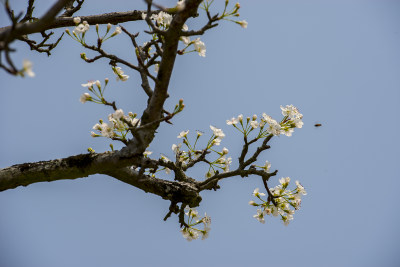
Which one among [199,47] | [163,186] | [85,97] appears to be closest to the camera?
[85,97]

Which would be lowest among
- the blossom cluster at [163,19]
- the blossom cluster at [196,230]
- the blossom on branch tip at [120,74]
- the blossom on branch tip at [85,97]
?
the blossom cluster at [196,230]

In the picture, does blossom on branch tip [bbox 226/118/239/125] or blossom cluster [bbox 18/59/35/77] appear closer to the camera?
blossom cluster [bbox 18/59/35/77]

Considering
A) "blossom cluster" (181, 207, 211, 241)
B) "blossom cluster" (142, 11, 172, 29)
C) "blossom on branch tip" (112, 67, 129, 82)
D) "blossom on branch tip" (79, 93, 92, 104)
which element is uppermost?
"blossom cluster" (142, 11, 172, 29)

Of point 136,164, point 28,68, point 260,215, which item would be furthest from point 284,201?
point 28,68

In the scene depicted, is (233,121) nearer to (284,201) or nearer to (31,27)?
(284,201)

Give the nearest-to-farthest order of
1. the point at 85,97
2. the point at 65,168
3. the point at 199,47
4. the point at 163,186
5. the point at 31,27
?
the point at 31,27
the point at 85,97
the point at 199,47
the point at 65,168
the point at 163,186

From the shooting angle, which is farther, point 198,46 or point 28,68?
point 198,46

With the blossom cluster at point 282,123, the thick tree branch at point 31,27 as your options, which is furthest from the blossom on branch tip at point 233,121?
the thick tree branch at point 31,27

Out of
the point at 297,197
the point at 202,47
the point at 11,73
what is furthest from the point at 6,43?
the point at 297,197

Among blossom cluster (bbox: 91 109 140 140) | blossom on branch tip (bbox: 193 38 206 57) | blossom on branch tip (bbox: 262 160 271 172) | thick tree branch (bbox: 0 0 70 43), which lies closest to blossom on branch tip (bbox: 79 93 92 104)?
blossom cluster (bbox: 91 109 140 140)

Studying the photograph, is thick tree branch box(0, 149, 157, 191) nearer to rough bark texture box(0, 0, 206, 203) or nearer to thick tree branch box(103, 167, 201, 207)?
rough bark texture box(0, 0, 206, 203)

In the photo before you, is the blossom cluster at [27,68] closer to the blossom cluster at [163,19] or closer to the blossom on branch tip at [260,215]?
the blossom cluster at [163,19]

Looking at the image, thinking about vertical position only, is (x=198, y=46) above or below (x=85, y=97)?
above

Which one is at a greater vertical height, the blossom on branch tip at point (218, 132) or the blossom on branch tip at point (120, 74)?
the blossom on branch tip at point (120, 74)
